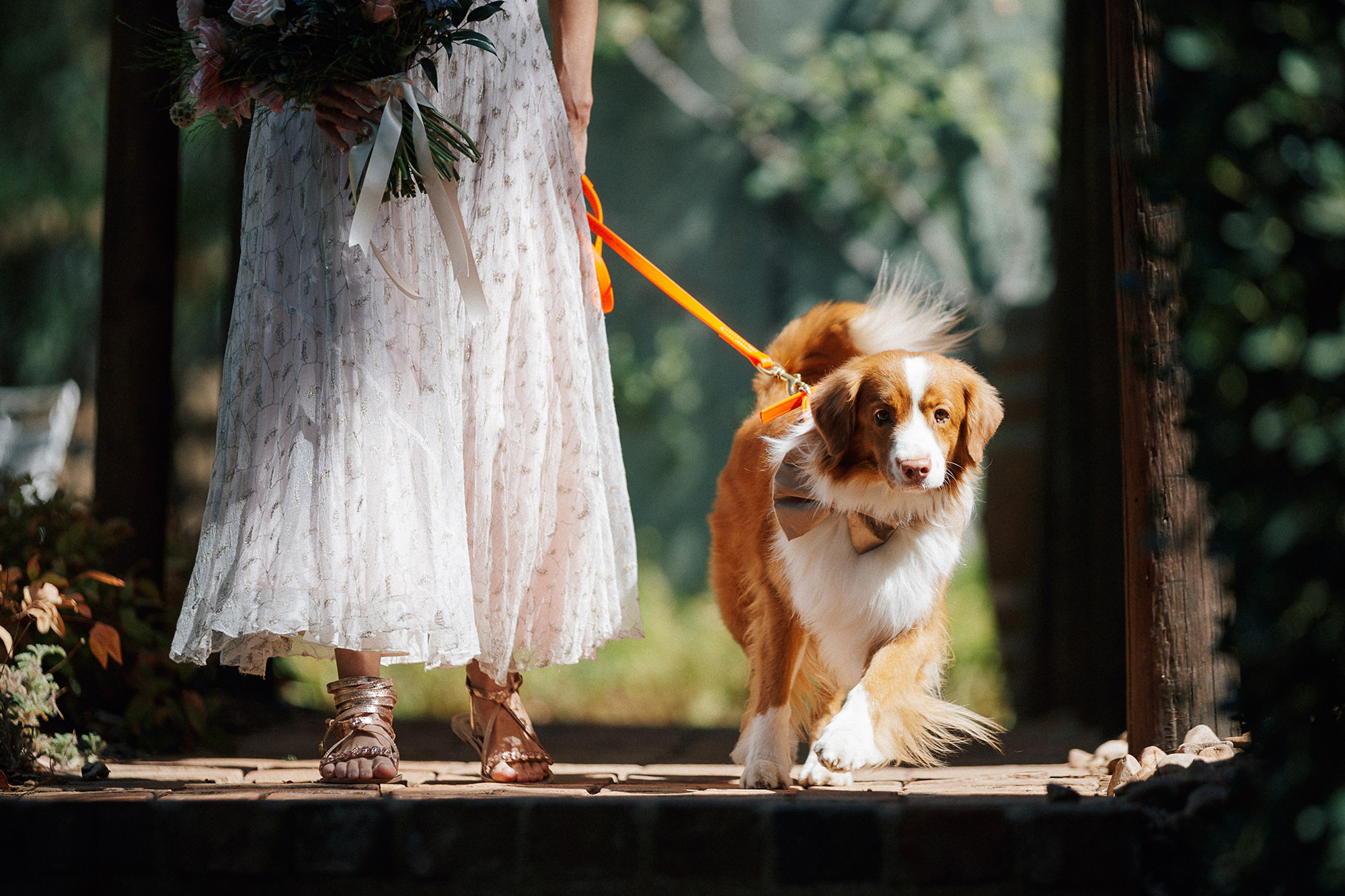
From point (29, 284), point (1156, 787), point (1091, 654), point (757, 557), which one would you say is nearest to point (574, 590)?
point (757, 557)

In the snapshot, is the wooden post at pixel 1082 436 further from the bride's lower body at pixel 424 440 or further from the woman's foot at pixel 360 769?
the woman's foot at pixel 360 769

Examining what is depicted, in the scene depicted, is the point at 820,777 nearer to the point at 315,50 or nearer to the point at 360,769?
the point at 360,769

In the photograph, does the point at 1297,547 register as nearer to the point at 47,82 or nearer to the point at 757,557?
the point at 757,557

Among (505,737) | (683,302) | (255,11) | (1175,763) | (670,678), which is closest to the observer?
(1175,763)

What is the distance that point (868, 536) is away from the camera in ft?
9.07

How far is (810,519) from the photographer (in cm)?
276

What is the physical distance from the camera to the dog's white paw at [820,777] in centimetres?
259

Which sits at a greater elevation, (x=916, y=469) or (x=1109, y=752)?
(x=916, y=469)

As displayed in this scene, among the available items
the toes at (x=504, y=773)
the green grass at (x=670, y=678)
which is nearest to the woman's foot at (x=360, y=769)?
the toes at (x=504, y=773)

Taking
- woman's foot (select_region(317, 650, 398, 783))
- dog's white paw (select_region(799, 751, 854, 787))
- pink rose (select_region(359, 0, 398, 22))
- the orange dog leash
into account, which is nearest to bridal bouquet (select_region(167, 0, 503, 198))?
pink rose (select_region(359, 0, 398, 22))

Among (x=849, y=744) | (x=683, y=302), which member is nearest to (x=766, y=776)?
(x=849, y=744)

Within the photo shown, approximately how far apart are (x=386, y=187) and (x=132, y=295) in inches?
60.8

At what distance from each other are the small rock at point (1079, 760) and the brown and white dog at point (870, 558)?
0.43 m

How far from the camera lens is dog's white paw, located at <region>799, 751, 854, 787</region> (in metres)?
2.59
